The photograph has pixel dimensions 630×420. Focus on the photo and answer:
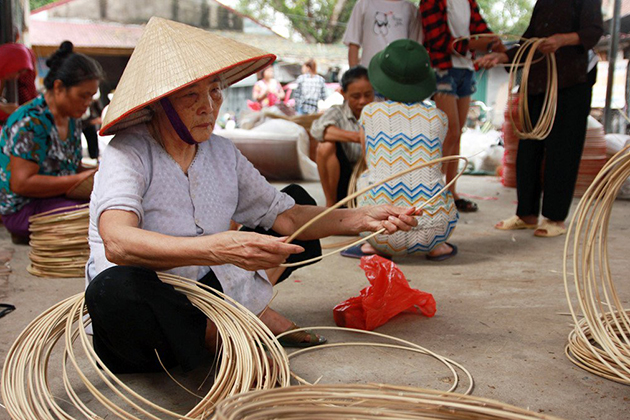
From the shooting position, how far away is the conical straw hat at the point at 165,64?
1.54 metres

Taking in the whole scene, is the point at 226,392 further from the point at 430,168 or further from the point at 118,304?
the point at 430,168

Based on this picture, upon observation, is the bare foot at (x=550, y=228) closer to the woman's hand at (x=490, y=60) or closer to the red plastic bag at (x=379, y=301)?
the woman's hand at (x=490, y=60)

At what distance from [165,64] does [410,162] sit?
5.09ft

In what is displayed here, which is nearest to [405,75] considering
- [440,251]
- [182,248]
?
[440,251]

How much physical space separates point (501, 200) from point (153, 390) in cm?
405

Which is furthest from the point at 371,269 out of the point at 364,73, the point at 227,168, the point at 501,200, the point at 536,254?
the point at 501,200

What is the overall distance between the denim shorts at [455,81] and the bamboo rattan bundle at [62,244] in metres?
2.27

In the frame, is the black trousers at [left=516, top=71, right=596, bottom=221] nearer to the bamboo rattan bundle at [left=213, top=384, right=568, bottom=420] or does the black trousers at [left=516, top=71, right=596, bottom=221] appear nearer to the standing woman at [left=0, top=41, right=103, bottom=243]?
the standing woman at [left=0, top=41, right=103, bottom=243]

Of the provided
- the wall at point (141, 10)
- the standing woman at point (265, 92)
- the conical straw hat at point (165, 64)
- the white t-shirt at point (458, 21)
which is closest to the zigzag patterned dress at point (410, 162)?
the white t-shirt at point (458, 21)

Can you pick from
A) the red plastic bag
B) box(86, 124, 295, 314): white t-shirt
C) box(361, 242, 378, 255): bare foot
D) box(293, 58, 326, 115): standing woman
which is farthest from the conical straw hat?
box(293, 58, 326, 115): standing woman

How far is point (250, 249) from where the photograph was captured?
1353 mm

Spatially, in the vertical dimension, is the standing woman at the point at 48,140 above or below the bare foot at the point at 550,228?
above

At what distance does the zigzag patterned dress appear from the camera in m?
2.88

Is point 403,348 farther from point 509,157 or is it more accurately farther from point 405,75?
point 509,157
